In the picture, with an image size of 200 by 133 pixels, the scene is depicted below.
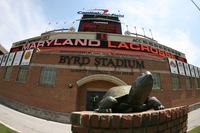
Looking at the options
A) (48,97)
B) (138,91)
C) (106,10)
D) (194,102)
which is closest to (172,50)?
(194,102)

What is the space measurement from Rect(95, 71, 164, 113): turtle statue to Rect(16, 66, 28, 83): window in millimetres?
17999

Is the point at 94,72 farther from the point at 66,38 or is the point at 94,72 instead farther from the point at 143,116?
the point at 143,116

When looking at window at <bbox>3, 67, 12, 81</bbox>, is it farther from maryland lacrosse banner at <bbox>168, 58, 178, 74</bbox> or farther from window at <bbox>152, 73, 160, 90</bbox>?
maryland lacrosse banner at <bbox>168, 58, 178, 74</bbox>

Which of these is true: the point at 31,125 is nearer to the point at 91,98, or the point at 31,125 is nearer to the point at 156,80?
the point at 91,98

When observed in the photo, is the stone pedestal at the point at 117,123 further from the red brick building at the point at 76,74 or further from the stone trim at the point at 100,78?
the stone trim at the point at 100,78

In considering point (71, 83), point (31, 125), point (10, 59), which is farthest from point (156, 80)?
point (10, 59)

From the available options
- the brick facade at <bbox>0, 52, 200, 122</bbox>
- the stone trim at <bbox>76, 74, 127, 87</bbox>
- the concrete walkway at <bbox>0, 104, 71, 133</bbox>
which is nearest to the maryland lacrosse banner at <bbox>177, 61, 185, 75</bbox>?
the brick facade at <bbox>0, 52, 200, 122</bbox>

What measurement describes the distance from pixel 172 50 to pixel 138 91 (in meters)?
27.7

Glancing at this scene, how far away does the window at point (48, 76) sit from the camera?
18.3 m

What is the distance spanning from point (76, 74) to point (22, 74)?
7.28 metres

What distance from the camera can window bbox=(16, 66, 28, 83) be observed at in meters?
20.2

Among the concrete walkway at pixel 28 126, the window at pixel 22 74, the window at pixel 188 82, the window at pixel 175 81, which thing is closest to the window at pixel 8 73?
the window at pixel 22 74

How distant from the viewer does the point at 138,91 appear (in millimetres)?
3793

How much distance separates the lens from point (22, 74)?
20.7m
